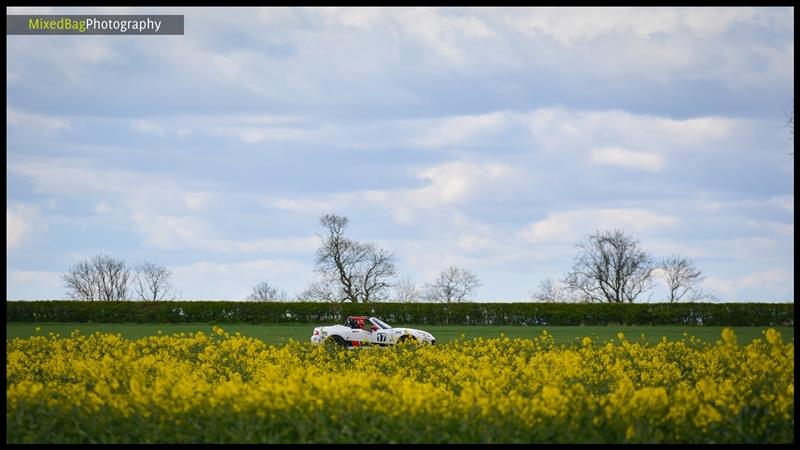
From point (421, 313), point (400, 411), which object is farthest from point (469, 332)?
point (400, 411)

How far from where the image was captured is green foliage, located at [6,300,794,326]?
5119cm

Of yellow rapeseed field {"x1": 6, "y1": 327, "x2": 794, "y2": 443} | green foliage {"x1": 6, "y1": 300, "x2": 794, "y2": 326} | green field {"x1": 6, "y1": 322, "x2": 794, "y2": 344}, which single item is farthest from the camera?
green foliage {"x1": 6, "y1": 300, "x2": 794, "y2": 326}

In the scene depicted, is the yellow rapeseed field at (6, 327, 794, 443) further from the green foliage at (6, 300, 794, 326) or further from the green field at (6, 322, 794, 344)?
the green foliage at (6, 300, 794, 326)

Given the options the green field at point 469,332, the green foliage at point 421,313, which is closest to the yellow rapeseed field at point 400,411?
the green field at point 469,332

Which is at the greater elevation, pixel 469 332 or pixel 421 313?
pixel 421 313

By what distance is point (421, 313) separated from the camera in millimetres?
51844

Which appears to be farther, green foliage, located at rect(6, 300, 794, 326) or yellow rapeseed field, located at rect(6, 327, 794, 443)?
green foliage, located at rect(6, 300, 794, 326)

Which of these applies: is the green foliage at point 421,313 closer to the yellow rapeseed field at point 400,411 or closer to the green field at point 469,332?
the green field at point 469,332

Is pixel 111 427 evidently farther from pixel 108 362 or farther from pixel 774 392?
pixel 774 392

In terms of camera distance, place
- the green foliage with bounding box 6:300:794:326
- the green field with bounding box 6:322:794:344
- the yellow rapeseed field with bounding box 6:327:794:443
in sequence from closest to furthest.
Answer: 1. the yellow rapeseed field with bounding box 6:327:794:443
2. the green field with bounding box 6:322:794:344
3. the green foliage with bounding box 6:300:794:326

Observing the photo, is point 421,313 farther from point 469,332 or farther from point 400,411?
point 400,411

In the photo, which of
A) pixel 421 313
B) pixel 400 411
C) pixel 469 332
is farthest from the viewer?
pixel 421 313

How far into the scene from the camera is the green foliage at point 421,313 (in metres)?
51.2

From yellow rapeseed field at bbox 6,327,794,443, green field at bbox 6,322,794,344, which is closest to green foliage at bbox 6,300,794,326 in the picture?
green field at bbox 6,322,794,344
